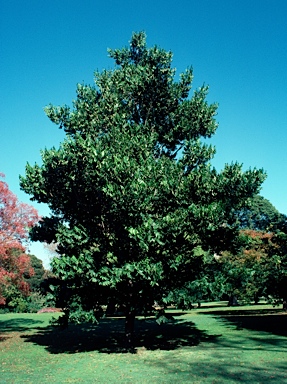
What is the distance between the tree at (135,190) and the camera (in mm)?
15312

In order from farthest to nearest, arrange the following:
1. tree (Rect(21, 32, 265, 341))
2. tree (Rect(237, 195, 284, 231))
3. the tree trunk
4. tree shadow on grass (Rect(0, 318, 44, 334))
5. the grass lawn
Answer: tree (Rect(237, 195, 284, 231)) < tree shadow on grass (Rect(0, 318, 44, 334)) < the tree trunk < tree (Rect(21, 32, 265, 341)) < the grass lawn

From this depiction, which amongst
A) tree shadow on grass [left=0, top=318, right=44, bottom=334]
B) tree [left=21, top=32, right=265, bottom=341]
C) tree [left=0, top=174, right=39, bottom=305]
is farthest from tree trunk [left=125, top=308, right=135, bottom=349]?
tree shadow on grass [left=0, top=318, right=44, bottom=334]

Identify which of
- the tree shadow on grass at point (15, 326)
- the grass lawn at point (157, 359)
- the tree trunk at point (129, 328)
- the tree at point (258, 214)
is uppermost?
the tree at point (258, 214)

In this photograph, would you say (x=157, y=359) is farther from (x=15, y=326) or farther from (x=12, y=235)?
(x=15, y=326)

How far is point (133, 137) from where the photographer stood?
1742cm

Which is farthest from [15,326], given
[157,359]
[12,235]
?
[157,359]

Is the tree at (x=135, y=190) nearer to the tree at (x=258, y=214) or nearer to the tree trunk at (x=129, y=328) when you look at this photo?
the tree trunk at (x=129, y=328)

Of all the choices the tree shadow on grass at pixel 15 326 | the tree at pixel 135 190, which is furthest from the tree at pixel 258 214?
the tree at pixel 135 190

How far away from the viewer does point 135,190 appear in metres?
14.9

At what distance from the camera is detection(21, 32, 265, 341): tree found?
15312 millimetres

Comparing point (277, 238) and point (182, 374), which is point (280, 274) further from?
Result: point (182, 374)

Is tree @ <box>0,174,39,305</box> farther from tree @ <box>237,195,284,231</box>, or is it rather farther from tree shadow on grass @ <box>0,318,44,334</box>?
tree @ <box>237,195,284,231</box>

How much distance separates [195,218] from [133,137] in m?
5.85

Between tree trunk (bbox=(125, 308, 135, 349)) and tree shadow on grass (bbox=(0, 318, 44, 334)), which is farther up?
tree shadow on grass (bbox=(0, 318, 44, 334))
